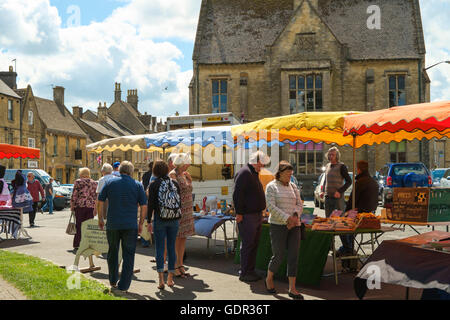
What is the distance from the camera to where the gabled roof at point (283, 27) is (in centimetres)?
3417

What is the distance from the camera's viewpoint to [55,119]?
52.6 metres

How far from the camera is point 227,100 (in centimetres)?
3494

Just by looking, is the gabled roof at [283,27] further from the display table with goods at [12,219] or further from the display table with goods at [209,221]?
the display table with goods at [209,221]

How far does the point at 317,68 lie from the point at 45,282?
1098 inches

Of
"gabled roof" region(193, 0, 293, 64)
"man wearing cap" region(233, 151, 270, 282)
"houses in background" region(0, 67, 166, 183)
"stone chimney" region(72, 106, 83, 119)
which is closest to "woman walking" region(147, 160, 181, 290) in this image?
"man wearing cap" region(233, 151, 270, 282)

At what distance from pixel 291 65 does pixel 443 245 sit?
28614 mm

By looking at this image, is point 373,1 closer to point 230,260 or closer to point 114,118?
point 230,260

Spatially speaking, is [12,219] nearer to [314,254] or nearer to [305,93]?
[314,254]

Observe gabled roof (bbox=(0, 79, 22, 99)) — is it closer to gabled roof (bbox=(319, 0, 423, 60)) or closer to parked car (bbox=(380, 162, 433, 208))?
gabled roof (bbox=(319, 0, 423, 60))

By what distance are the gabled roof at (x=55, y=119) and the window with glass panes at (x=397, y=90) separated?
32279 millimetres

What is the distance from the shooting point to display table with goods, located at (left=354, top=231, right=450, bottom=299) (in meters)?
5.07

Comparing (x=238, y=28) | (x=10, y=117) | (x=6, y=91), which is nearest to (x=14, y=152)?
(x=238, y=28)

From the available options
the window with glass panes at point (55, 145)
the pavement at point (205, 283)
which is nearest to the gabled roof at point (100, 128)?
the window with glass panes at point (55, 145)
